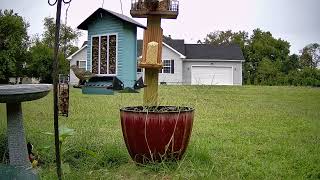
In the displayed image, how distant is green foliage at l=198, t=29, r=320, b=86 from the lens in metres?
30.5

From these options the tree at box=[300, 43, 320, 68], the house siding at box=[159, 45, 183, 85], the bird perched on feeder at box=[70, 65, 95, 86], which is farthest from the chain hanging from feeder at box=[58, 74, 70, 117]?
the tree at box=[300, 43, 320, 68]

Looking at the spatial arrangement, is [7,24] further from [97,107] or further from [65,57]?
[97,107]

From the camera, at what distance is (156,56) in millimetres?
4145

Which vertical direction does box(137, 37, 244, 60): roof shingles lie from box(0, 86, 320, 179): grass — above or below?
above

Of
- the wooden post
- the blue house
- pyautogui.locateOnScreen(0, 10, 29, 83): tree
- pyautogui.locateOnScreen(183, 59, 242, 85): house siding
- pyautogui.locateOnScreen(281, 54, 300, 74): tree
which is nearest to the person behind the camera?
the blue house

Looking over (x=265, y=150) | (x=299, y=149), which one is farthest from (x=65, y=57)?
(x=299, y=149)

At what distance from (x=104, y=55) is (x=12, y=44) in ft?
5.37

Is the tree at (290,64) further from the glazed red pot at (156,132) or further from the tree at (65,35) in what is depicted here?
the tree at (65,35)

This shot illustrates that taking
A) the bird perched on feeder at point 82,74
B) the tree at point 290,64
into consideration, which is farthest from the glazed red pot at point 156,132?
the tree at point 290,64

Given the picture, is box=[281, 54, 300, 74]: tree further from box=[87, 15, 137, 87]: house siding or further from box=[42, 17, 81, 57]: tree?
box=[87, 15, 137, 87]: house siding

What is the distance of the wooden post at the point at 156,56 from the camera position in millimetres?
4214

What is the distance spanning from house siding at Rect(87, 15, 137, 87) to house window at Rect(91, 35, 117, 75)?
0.10 ft

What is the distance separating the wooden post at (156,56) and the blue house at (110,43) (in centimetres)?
100

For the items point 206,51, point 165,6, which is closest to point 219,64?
point 206,51
